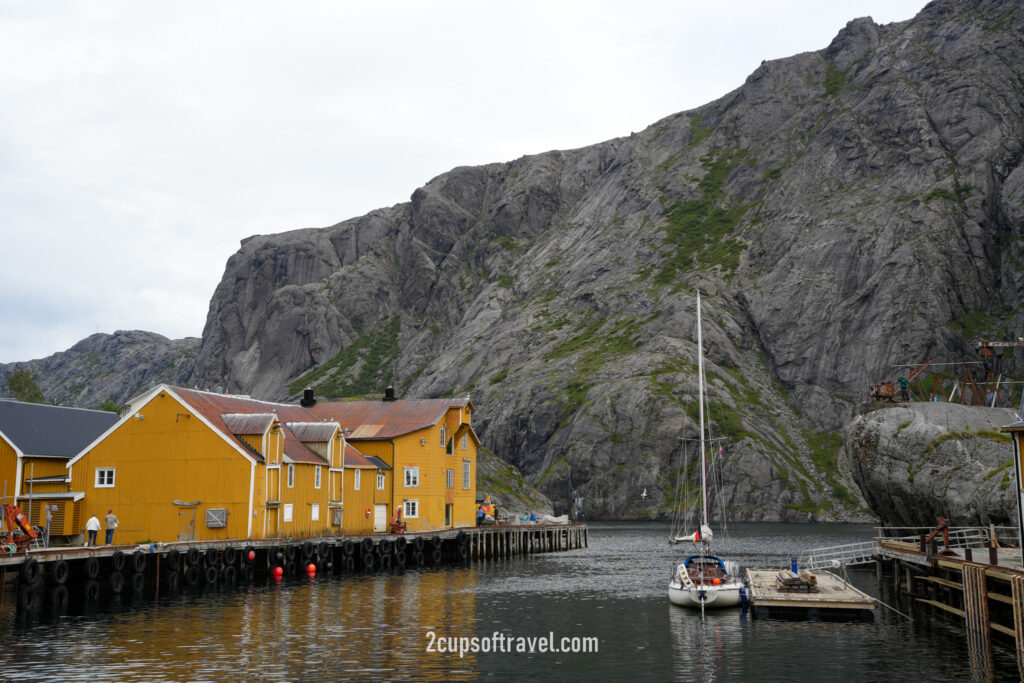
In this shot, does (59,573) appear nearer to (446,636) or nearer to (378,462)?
(446,636)

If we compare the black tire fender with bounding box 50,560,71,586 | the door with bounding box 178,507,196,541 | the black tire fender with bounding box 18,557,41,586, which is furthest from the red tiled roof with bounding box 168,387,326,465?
the black tire fender with bounding box 18,557,41,586

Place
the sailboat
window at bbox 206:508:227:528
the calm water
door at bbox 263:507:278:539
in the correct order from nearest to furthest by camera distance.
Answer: the calm water
the sailboat
window at bbox 206:508:227:528
door at bbox 263:507:278:539

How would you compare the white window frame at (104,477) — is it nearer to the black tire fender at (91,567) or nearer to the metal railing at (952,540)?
the black tire fender at (91,567)

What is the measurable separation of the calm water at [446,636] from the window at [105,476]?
13599 millimetres

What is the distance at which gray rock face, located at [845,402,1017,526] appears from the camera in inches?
2569

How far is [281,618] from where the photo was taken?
43281mm

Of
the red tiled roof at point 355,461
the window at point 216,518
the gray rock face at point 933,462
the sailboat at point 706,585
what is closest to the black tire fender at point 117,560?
the window at point 216,518

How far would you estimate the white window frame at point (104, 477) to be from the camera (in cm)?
6128

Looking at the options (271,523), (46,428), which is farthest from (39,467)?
(271,523)

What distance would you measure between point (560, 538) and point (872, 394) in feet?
131

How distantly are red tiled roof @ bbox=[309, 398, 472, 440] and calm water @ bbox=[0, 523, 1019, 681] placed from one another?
23163mm

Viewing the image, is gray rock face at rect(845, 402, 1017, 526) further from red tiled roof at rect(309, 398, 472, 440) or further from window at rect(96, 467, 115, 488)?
window at rect(96, 467, 115, 488)

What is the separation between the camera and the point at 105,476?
6144cm

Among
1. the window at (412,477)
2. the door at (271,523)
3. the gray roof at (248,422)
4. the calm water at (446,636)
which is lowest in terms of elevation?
the calm water at (446,636)
